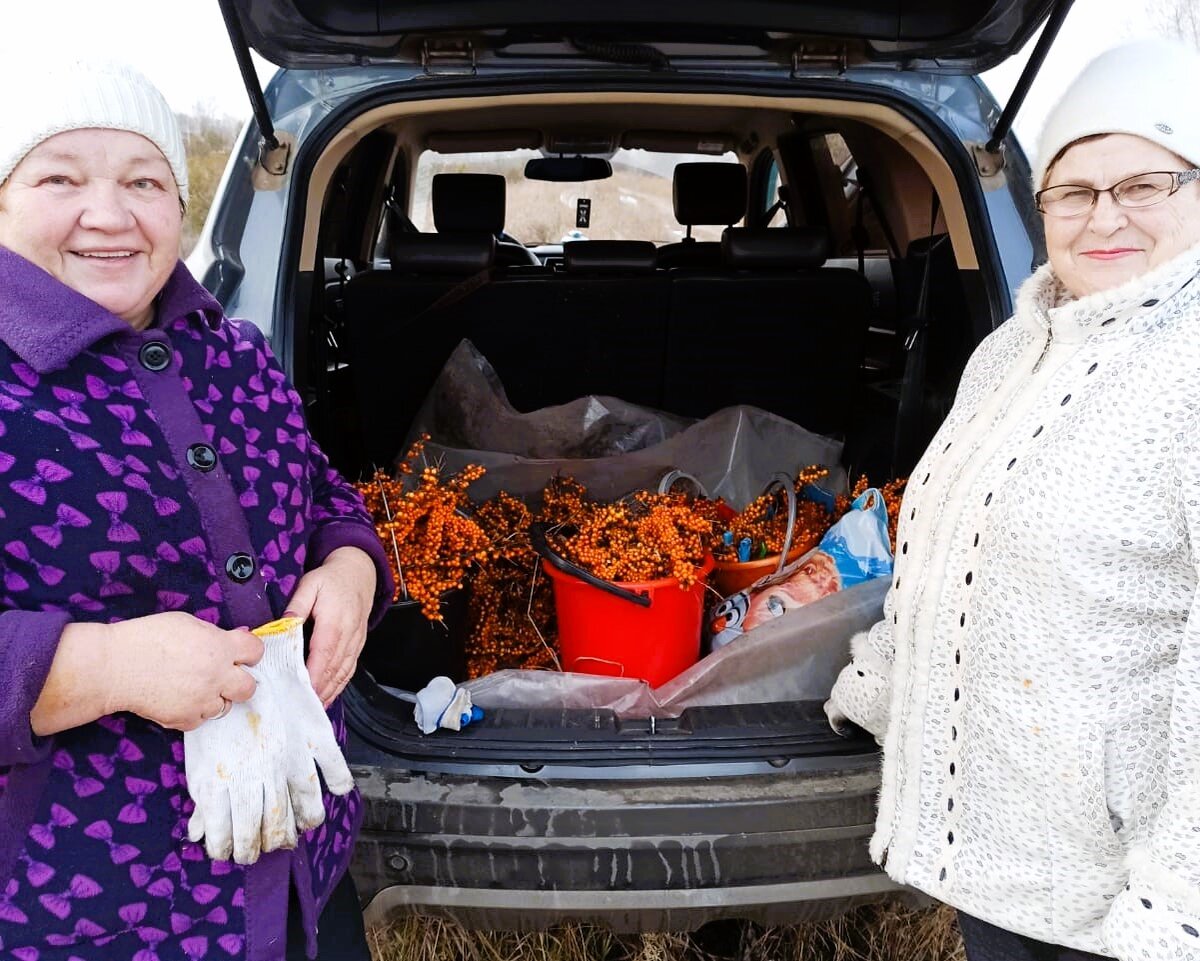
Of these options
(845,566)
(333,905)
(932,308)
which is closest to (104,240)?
(333,905)

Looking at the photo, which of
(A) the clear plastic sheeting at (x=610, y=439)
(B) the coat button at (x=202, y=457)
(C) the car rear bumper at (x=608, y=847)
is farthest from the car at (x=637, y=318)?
(B) the coat button at (x=202, y=457)

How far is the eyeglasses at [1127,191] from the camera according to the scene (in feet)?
2.90

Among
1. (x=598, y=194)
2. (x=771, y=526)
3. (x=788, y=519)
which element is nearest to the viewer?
(x=788, y=519)

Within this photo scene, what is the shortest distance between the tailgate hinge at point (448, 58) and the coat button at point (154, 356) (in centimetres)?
104

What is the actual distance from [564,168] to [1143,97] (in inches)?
116

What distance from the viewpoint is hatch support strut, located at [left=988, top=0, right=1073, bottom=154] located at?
4.83 feet

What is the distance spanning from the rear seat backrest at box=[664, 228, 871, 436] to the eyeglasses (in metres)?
1.57

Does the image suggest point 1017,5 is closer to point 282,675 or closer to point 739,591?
point 739,591

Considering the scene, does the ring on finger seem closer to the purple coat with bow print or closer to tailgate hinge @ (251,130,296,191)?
the purple coat with bow print

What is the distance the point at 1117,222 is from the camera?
35.6 inches

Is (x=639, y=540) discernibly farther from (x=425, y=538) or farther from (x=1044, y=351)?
(x=1044, y=351)

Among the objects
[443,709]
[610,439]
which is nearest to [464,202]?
[610,439]

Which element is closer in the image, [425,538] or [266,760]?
[266,760]

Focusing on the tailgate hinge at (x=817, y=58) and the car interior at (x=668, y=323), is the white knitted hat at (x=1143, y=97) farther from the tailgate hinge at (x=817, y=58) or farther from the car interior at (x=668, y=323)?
the car interior at (x=668, y=323)
